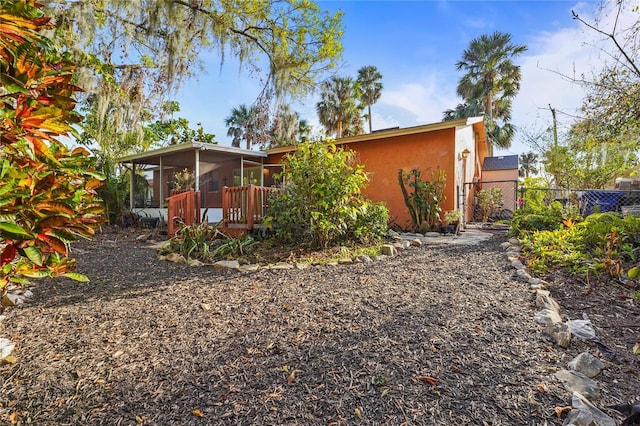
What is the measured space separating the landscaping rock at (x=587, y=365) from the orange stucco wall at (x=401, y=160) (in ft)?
21.3

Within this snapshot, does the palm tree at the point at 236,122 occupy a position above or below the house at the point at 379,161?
above

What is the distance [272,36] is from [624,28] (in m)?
6.02

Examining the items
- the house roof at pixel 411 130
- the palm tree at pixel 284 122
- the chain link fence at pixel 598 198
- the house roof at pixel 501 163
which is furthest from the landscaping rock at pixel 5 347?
the house roof at pixel 501 163

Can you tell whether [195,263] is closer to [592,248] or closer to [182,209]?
[182,209]

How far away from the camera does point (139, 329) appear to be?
2.31 meters

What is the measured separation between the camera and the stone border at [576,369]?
1.40m

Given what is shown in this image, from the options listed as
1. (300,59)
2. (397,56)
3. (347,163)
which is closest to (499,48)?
(397,56)

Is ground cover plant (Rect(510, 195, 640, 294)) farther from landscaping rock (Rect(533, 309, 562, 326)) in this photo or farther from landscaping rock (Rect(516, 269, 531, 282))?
landscaping rock (Rect(533, 309, 562, 326))

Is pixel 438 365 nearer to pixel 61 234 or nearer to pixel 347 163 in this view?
pixel 61 234

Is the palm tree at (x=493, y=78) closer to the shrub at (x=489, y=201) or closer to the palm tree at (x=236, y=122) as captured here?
the shrub at (x=489, y=201)

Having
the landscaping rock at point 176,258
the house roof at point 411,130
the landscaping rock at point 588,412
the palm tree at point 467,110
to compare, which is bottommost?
the landscaping rock at point 588,412

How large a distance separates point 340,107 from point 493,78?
8.38 m

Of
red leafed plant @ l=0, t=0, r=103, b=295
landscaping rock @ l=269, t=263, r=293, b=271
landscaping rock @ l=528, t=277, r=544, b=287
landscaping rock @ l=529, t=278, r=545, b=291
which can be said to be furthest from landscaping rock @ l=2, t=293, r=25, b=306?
landscaping rock @ l=528, t=277, r=544, b=287

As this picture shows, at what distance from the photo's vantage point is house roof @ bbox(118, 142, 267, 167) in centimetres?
923
